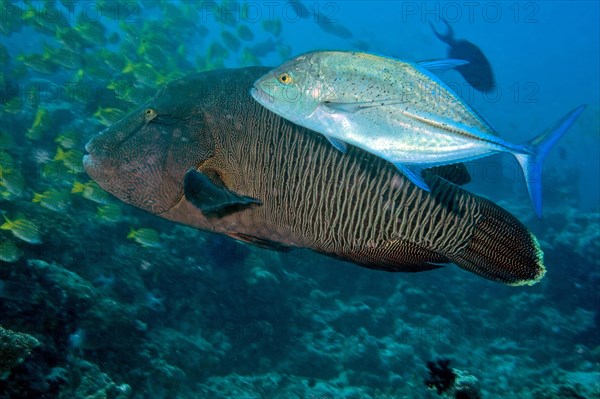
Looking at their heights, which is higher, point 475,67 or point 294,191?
point 475,67

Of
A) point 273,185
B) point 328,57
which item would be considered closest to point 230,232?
point 273,185

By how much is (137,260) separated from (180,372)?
2491 millimetres

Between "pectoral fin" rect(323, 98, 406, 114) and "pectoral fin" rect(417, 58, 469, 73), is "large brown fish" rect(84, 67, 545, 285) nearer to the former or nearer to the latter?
"pectoral fin" rect(323, 98, 406, 114)

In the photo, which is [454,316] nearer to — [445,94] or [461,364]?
[461,364]

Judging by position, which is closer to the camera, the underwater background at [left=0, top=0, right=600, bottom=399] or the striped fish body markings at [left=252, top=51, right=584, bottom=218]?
the striped fish body markings at [left=252, top=51, right=584, bottom=218]

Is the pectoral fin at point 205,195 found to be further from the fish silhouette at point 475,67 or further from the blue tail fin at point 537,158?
the fish silhouette at point 475,67

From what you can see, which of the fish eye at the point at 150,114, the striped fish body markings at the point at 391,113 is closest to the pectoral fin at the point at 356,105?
the striped fish body markings at the point at 391,113

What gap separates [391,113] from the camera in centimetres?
167

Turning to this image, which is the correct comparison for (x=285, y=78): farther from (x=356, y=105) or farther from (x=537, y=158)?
(x=537, y=158)

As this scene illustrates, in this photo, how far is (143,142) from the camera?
7.14ft

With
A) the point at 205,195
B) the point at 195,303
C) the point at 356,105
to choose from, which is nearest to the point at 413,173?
the point at 356,105

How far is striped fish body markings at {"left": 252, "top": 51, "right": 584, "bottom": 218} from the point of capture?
166 centimetres

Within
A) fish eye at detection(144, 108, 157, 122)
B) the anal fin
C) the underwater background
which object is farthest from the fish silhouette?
fish eye at detection(144, 108, 157, 122)

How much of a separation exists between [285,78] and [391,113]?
527 millimetres
